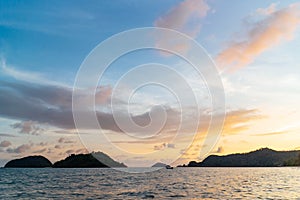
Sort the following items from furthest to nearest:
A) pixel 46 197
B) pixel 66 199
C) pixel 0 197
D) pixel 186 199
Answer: pixel 0 197
pixel 46 197
pixel 66 199
pixel 186 199

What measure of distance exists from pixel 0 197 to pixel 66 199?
14530 mm

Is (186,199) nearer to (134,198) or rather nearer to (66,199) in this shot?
(134,198)

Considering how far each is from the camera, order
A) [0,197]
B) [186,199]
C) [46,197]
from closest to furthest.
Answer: [186,199] → [46,197] → [0,197]

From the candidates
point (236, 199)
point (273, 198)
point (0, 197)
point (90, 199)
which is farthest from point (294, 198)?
point (0, 197)

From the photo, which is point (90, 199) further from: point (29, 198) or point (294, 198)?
point (294, 198)

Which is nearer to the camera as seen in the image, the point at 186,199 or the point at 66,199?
the point at 186,199

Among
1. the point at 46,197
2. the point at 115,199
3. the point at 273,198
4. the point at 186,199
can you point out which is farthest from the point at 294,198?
the point at 46,197

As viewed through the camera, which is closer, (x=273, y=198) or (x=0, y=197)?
(x=273, y=198)

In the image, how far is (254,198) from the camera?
154ft

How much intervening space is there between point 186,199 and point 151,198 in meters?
5.03

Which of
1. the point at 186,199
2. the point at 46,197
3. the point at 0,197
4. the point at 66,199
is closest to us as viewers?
the point at 186,199

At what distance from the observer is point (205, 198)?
46.3 m

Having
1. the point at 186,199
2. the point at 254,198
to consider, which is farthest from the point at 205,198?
the point at 254,198

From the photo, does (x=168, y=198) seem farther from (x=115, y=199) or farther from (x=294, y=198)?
(x=294, y=198)
